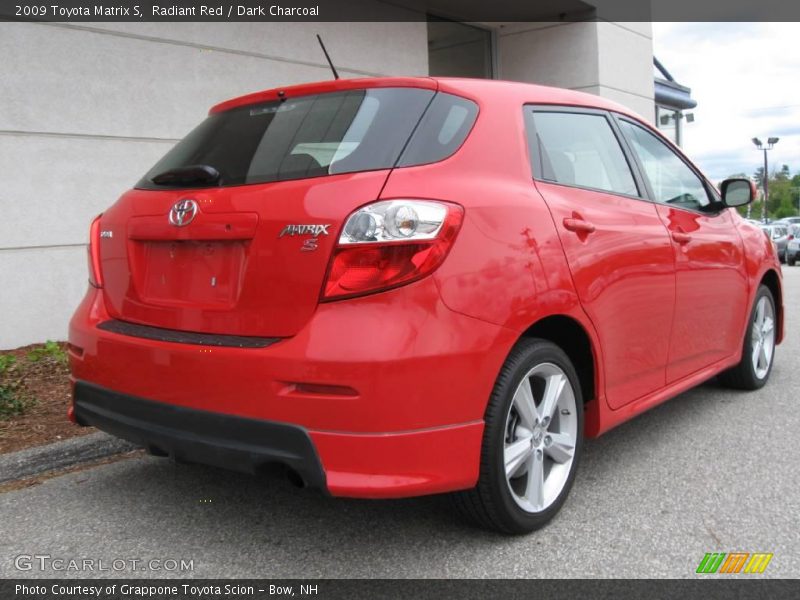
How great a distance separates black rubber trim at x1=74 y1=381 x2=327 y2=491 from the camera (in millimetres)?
2367

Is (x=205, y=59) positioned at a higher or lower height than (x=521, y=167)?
higher

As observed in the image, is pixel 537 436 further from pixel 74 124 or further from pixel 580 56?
pixel 580 56

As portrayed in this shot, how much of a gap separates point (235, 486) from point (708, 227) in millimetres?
2898

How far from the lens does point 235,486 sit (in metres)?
3.39

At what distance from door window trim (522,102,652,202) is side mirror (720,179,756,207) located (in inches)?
41.1

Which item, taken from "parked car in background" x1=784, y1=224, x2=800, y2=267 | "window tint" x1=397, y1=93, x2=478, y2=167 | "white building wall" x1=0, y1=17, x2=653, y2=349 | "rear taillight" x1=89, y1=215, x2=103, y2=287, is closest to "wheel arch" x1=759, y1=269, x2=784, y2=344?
"window tint" x1=397, y1=93, x2=478, y2=167

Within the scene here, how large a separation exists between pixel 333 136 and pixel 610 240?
1.32 metres

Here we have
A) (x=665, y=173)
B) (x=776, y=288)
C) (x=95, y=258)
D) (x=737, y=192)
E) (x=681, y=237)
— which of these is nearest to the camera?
(x=95, y=258)

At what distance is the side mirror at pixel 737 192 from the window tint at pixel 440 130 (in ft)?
7.90

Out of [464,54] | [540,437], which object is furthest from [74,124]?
[464,54]

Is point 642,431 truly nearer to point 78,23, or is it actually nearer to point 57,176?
point 57,176

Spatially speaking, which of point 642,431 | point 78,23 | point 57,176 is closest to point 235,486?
point 642,431

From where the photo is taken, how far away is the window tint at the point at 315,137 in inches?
102

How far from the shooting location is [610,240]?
10.7 feet
